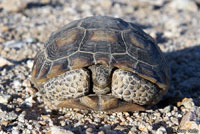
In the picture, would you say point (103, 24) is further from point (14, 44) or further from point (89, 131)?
point (14, 44)

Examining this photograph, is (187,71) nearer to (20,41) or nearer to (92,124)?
(92,124)

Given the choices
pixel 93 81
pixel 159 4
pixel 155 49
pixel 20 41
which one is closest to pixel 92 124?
pixel 93 81

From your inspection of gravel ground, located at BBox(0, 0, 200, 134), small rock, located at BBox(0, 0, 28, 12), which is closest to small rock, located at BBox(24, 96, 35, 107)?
gravel ground, located at BBox(0, 0, 200, 134)

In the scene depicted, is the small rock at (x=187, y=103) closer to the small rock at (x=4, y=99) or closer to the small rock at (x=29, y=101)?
the small rock at (x=29, y=101)

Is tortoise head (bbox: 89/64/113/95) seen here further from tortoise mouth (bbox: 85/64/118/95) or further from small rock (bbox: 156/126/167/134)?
small rock (bbox: 156/126/167/134)

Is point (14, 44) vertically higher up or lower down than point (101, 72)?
higher up

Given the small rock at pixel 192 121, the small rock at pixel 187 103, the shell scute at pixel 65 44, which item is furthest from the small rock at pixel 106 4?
the small rock at pixel 192 121

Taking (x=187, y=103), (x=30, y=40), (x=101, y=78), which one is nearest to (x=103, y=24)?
(x=101, y=78)
